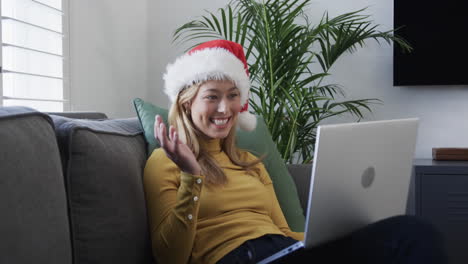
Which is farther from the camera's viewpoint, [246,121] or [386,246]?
[246,121]

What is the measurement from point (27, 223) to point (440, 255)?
0.80 metres

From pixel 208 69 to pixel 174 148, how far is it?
1.52 ft

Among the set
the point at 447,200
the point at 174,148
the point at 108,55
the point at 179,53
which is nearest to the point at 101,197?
the point at 174,148

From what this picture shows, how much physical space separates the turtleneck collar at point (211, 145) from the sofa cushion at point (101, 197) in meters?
0.31

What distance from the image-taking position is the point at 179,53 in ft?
12.3

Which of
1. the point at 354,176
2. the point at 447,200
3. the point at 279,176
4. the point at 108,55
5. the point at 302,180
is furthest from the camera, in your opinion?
the point at 108,55

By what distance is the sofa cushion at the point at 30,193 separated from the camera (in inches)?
34.8

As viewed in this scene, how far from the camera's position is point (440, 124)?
3400 millimetres

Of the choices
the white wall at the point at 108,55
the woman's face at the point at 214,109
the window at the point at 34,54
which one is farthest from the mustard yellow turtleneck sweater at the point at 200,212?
the white wall at the point at 108,55

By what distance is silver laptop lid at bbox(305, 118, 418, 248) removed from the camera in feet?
3.56

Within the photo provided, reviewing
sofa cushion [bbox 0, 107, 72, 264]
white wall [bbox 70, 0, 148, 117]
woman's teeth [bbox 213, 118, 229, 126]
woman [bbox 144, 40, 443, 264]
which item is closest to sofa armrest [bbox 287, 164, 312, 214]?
woman [bbox 144, 40, 443, 264]

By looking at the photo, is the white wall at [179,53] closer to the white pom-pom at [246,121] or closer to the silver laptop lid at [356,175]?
the white pom-pom at [246,121]

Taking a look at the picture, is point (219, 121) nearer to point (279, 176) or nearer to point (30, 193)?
point (279, 176)

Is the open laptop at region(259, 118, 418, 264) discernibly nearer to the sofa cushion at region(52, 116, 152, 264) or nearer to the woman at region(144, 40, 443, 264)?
the woman at region(144, 40, 443, 264)
